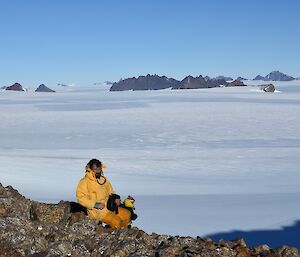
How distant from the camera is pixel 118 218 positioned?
5516 mm

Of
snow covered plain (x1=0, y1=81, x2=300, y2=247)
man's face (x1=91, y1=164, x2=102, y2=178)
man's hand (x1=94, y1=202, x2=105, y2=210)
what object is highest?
man's face (x1=91, y1=164, x2=102, y2=178)

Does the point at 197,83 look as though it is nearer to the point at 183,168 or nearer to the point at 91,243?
the point at 183,168

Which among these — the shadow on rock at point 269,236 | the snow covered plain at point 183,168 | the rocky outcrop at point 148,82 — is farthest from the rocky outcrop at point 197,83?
the shadow on rock at point 269,236

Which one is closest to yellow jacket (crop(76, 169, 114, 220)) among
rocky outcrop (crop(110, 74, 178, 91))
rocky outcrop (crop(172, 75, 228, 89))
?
rocky outcrop (crop(172, 75, 228, 89))

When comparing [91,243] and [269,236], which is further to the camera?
[269,236]

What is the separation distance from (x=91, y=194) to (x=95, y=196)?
47 mm

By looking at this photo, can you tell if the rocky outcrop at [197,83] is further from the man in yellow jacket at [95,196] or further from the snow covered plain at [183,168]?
the man in yellow jacket at [95,196]

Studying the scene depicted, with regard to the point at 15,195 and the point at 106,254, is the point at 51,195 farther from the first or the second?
the point at 106,254

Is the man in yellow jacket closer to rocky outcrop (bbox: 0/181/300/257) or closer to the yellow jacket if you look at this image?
the yellow jacket

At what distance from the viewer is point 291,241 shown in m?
6.86

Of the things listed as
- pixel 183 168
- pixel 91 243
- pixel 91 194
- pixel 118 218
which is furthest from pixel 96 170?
pixel 183 168

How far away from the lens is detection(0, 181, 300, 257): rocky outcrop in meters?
4.25

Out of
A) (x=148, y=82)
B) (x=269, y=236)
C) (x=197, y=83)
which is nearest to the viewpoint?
(x=269, y=236)

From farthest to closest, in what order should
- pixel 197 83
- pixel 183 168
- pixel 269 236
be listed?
pixel 197 83 → pixel 183 168 → pixel 269 236
